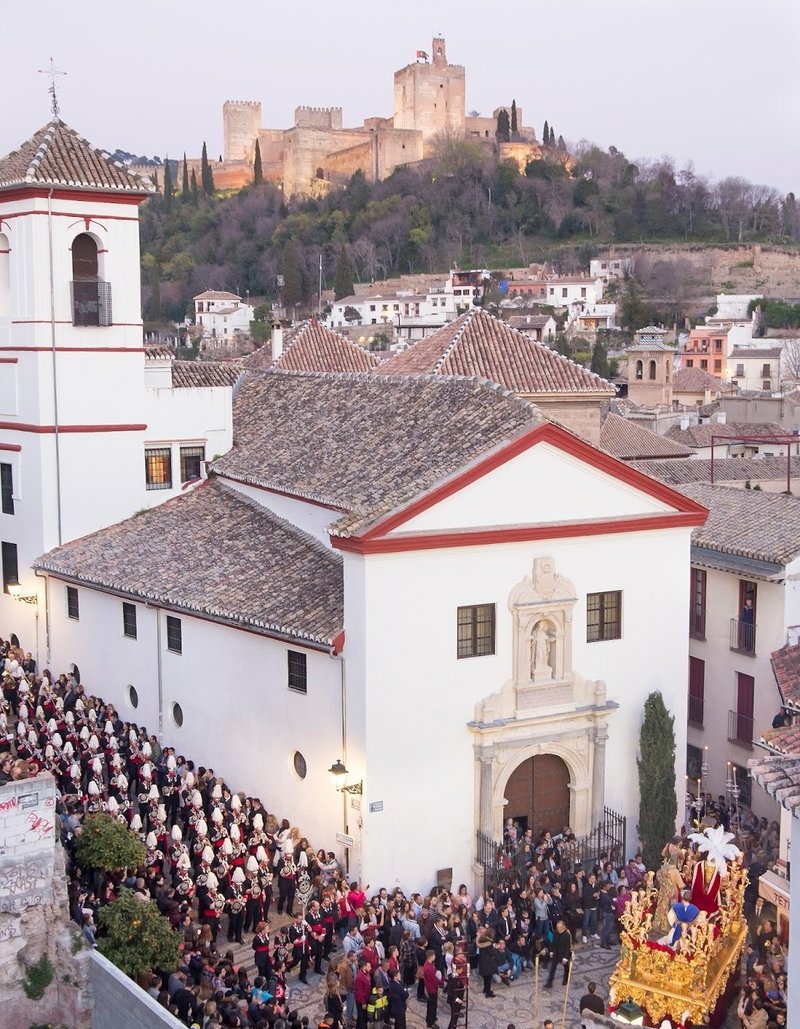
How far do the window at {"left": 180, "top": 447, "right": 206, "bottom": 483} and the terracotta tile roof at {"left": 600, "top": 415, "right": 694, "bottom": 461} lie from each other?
2159cm

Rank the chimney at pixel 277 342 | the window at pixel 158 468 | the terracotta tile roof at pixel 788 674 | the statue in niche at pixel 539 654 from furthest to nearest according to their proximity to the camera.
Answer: the chimney at pixel 277 342 < the window at pixel 158 468 < the statue in niche at pixel 539 654 < the terracotta tile roof at pixel 788 674

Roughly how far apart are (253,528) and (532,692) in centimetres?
740

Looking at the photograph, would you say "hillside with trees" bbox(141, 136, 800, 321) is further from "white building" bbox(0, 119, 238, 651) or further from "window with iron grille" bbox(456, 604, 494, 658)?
"window with iron grille" bbox(456, 604, 494, 658)

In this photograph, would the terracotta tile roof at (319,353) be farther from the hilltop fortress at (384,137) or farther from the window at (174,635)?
the hilltop fortress at (384,137)

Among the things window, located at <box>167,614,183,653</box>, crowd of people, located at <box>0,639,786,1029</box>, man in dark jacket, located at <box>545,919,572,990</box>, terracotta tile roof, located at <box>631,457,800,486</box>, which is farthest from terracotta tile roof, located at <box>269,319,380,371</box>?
man in dark jacket, located at <box>545,919,572,990</box>

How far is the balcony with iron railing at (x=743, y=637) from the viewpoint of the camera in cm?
2792

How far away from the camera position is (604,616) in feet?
80.1

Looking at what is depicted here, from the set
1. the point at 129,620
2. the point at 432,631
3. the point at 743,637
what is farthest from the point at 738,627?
the point at 129,620

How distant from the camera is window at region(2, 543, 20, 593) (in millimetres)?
31625

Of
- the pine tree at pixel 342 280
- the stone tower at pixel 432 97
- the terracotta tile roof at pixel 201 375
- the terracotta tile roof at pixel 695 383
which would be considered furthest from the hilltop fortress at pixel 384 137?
the terracotta tile roof at pixel 201 375

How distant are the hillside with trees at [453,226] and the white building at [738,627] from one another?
302 feet

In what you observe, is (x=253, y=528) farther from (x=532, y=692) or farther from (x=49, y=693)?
(x=532, y=692)

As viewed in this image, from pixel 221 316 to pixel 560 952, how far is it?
330ft

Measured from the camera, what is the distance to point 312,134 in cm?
15100
